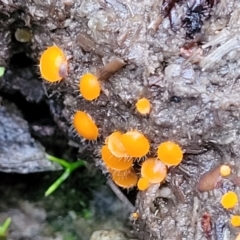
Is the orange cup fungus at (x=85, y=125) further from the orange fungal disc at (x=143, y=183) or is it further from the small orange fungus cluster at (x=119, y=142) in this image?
the orange fungal disc at (x=143, y=183)

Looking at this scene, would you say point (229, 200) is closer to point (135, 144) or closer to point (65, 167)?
point (135, 144)

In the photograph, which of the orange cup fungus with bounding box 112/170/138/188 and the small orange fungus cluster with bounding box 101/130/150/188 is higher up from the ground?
the small orange fungus cluster with bounding box 101/130/150/188

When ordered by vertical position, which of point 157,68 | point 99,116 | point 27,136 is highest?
point 157,68

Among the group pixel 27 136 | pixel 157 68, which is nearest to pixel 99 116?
pixel 157 68

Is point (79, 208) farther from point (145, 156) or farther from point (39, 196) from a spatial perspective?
point (145, 156)

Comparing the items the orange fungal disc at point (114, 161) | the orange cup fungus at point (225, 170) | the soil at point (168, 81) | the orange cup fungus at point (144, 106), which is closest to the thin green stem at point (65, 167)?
the soil at point (168, 81)

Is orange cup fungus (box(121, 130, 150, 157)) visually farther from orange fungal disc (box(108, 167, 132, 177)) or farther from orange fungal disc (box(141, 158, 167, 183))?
orange fungal disc (box(108, 167, 132, 177))

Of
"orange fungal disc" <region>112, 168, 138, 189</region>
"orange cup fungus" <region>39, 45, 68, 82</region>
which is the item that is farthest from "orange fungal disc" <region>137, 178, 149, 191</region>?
"orange cup fungus" <region>39, 45, 68, 82</region>
